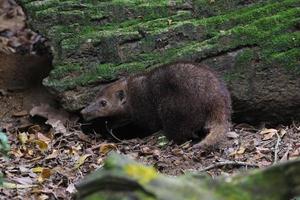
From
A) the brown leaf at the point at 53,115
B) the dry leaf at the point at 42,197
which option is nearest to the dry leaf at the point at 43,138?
the brown leaf at the point at 53,115

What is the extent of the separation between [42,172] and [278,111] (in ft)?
8.77

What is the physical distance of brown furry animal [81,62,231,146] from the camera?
677cm

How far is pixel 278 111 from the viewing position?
7.02m

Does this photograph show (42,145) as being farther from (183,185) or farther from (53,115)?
(183,185)

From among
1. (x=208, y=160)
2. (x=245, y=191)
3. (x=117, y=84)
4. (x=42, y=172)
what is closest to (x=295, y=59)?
(x=208, y=160)

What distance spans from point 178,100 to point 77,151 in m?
1.20

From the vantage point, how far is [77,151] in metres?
6.84

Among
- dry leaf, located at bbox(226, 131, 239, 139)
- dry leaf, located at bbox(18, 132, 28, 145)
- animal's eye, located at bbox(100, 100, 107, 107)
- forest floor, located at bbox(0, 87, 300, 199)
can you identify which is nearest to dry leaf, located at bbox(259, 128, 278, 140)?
forest floor, located at bbox(0, 87, 300, 199)

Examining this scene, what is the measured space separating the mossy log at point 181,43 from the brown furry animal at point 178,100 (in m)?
0.23

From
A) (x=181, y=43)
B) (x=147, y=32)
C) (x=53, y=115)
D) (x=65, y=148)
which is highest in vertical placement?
(x=147, y=32)

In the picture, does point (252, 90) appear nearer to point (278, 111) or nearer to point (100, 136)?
point (278, 111)

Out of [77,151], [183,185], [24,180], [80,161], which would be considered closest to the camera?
[183,185]

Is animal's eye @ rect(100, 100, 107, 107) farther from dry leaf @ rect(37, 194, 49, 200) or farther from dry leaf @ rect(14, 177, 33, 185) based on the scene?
dry leaf @ rect(37, 194, 49, 200)

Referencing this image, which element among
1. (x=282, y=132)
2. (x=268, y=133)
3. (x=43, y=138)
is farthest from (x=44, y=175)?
(x=282, y=132)
